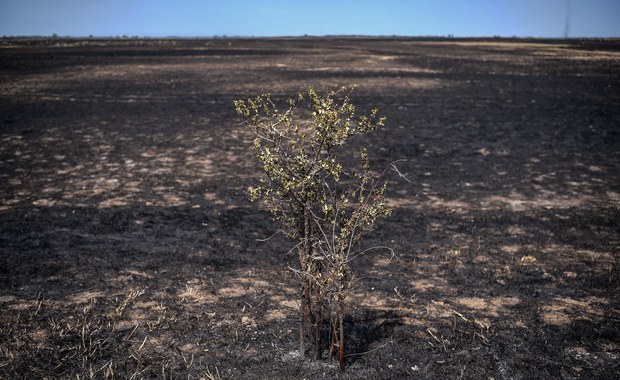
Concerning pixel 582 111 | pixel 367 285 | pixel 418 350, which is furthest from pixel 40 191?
pixel 582 111

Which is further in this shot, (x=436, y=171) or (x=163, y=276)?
(x=436, y=171)

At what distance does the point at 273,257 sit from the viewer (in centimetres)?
755

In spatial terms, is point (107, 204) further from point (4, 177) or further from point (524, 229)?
point (524, 229)

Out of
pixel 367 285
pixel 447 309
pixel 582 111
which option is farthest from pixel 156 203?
pixel 582 111

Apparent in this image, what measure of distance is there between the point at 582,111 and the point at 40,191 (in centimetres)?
2145

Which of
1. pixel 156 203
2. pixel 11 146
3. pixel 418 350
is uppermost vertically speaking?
pixel 11 146

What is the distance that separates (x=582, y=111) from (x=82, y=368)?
21.9 m

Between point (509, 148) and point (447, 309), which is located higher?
point (509, 148)

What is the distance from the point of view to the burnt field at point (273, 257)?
16.1 ft

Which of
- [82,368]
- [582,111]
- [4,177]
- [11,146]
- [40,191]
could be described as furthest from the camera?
[582,111]

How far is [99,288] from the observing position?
627 centimetres

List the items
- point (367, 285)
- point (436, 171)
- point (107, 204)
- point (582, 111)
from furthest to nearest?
point (582, 111) → point (436, 171) → point (107, 204) → point (367, 285)

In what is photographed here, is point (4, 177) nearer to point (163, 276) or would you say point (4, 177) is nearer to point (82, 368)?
point (163, 276)

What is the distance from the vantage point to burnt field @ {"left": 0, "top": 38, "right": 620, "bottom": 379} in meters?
4.91
